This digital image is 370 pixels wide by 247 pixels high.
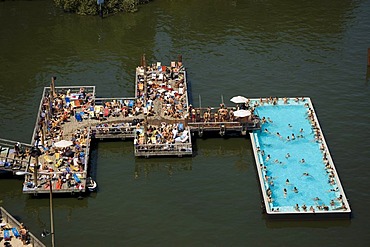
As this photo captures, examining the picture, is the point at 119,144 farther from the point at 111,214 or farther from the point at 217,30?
the point at 217,30

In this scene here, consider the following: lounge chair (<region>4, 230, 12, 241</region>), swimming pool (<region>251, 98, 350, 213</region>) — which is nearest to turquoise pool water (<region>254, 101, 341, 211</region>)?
swimming pool (<region>251, 98, 350, 213</region>)

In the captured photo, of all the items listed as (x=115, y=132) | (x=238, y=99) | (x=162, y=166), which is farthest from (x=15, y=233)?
(x=238, y=99)

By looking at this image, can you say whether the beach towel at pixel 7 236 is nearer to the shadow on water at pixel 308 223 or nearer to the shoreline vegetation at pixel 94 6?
the shadow on water at pixel 308 223

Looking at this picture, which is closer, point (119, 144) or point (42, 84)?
point (119, 144)

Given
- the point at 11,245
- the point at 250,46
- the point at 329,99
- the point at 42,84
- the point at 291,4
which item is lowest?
the point at 11,245

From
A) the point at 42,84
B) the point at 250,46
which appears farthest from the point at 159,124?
the point at 250,46

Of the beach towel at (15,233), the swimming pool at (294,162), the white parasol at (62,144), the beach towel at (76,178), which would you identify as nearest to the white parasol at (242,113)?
the swimming pool at (294,162)

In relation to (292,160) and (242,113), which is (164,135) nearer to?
(242,113)
